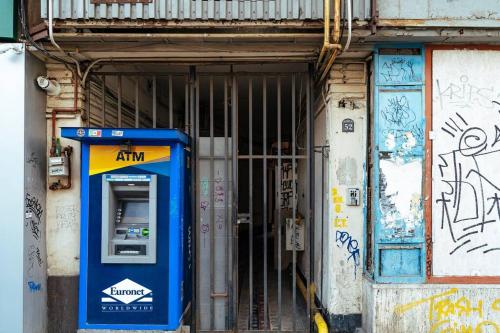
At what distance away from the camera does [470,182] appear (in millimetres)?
4535

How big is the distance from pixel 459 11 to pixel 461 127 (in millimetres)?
1239

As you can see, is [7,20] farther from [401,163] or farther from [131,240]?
[401,163]

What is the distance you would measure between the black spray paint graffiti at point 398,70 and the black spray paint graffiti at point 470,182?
0.67 meters

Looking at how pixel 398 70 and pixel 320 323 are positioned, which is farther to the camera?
pixel 320 323

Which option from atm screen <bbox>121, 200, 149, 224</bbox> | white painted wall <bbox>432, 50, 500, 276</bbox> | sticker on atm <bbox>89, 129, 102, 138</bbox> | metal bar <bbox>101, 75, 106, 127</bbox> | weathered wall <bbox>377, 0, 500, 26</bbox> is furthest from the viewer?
metal bar <bbox>101, 75, 106, 127</bbox>

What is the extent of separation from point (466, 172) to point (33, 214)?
491cm

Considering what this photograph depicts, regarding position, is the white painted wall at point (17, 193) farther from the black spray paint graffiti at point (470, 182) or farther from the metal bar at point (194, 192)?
the black spray paint graffiti at point (470, 182)

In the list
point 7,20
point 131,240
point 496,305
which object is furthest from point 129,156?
point 496,305

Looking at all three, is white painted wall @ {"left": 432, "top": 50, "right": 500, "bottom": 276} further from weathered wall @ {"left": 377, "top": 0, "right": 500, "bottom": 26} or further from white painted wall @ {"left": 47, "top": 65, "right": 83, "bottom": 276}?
white painted wall @ {"left": 47, "top": 65, "right": 83, "bottom": 276}

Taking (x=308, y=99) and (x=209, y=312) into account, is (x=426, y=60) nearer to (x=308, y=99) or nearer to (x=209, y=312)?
(x=308, y=99)

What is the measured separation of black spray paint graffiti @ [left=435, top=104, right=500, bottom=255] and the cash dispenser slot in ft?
10.4

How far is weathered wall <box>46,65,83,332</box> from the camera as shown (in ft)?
16.0

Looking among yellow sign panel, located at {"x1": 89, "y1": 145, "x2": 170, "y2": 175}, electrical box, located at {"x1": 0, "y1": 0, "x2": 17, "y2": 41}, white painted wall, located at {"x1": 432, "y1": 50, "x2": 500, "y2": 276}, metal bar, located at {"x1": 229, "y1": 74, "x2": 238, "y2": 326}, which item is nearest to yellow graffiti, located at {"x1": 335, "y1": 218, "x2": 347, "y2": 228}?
white painted wall, located at {"x1": 432, "y1": 50, "x2": 500, "y2": 276}

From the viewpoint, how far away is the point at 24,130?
14.5ft
